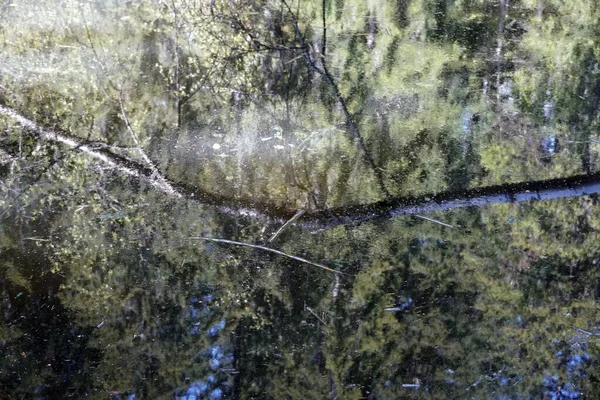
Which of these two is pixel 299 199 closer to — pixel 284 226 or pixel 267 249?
pixel 284 226

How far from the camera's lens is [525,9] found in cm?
322

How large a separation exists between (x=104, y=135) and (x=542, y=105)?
7.66 ft

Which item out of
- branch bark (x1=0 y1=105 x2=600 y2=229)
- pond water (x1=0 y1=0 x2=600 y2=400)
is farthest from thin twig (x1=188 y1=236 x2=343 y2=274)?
branch bark (x1=0 y1=105 x2=600 y2=229)

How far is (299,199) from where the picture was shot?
296cm

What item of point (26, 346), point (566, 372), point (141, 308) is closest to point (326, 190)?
point (141, 308)

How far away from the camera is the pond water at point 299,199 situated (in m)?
2.85

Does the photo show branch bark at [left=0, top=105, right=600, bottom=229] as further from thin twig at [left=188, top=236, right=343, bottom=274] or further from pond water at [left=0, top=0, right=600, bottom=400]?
thin twig at [left=188, top=236, right=343, bottom=274]

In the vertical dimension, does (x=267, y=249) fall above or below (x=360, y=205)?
below

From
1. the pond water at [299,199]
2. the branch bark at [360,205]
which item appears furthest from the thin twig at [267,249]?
the branch bark at [360,205]

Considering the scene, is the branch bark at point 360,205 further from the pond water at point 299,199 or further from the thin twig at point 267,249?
the thin twig at point 267,249

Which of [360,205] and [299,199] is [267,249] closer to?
[299,199]

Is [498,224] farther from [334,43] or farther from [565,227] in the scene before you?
[334,43]

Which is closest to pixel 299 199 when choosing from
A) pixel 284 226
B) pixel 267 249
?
pixel 284 226

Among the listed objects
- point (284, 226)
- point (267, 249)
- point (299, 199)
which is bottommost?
point (267, 249)
